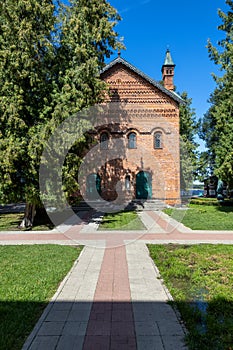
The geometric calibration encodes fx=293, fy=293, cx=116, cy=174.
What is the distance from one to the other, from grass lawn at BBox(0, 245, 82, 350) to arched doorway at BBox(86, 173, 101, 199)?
13.6m

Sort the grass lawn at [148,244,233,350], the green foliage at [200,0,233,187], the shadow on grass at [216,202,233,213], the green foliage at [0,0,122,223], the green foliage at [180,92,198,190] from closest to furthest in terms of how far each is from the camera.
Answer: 1. the grass lawn at [148,244,233,350]
2. the green foliage at [0,0,122,223]
3. the green foliage at [200,0,233,187]
4. the shadow on grass at [216,202,233,213]
5. the green foliage at [180,92,198,190]

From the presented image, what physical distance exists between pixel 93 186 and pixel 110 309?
18.7 m

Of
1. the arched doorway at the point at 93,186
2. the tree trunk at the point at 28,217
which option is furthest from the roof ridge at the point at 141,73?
the tree trunk at the point at 28,217

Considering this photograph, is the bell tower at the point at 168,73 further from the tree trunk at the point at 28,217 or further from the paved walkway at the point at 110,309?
the paved walkway at the point at 110,309

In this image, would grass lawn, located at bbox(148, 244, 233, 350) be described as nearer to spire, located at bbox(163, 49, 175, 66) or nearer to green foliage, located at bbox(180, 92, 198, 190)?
green foliage, located at bbox(180, 92, 198, 190)

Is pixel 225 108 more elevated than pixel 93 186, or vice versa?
pixel 225 108

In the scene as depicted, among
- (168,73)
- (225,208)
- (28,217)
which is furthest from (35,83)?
(168,73)

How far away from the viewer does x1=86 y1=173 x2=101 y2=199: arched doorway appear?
22875mm

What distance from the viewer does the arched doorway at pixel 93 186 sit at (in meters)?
22.9

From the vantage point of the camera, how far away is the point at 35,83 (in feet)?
39.5

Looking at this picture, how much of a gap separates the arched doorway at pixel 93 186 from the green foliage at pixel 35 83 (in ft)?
31.1

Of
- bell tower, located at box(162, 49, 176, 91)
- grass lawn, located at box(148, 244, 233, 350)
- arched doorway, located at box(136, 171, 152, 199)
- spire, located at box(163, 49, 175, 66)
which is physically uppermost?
spire, located at box(163, 49, 175, 66)

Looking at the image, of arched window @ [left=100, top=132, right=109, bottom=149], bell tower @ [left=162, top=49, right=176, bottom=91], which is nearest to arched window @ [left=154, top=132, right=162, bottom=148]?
arched window @ [left=100, top=132, right=109, bottom=149]

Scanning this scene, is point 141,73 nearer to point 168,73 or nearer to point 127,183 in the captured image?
point 168,73
